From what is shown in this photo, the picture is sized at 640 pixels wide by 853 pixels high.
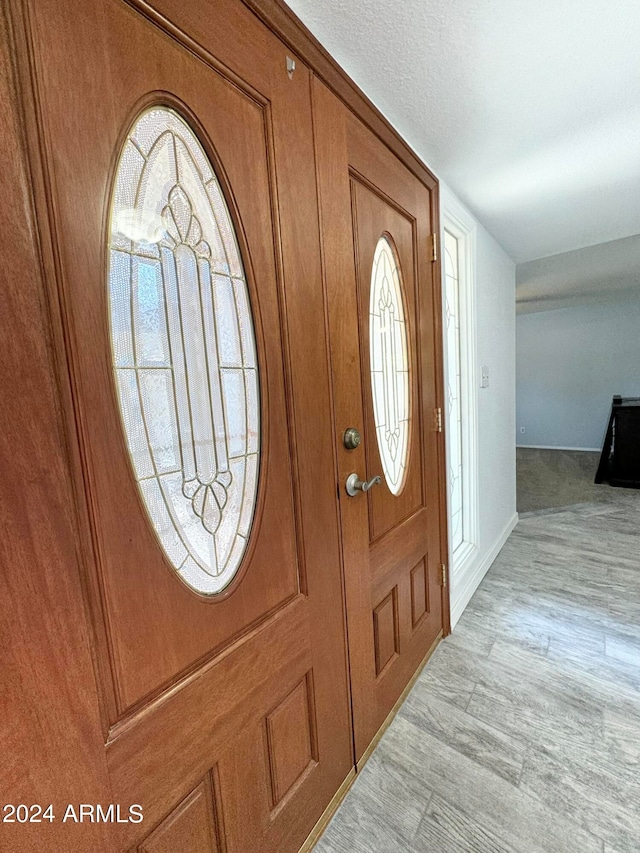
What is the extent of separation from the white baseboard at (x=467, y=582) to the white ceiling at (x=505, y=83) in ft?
7.04

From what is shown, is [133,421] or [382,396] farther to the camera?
[382,396]

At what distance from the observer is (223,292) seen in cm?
85

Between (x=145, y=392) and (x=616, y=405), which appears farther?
(x=616, y=405)

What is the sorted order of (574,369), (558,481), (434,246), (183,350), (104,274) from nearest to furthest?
1. (104,274)
2. (183,350)
3. (434,246)
4. (558,481)
5. (574,369)

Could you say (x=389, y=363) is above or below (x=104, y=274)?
below

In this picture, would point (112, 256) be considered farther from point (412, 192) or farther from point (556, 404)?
point (556, 404)

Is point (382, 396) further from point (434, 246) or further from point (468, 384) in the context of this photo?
point (468, 384)

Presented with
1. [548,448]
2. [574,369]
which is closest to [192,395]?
[574,369]

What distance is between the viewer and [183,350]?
0.78 m

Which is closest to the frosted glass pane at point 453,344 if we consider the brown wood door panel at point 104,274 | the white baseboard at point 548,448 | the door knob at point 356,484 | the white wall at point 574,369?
the door knob at point 356,484

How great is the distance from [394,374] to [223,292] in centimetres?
89

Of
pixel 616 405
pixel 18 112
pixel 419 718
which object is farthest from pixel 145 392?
pixel 616 405

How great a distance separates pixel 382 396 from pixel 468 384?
1.10 metres

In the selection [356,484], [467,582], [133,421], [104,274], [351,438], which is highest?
[104,274]
